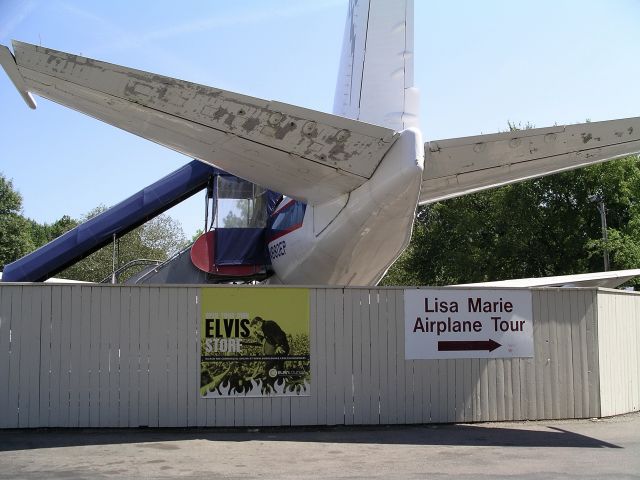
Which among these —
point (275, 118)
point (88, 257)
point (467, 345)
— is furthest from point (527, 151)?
point (88, 257)

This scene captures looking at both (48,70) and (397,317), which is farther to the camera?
(397,317)

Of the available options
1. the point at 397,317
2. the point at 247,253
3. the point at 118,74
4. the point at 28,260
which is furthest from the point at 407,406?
the point at 28,260

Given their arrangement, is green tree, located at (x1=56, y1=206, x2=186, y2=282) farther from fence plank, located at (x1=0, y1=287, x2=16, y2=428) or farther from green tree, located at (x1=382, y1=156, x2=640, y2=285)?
fence plank, located at (x1=0, y1=287, x2=16, y2=428)

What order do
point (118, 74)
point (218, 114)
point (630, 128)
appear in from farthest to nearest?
point (630, 128), point (218, 114), point (118, 74)

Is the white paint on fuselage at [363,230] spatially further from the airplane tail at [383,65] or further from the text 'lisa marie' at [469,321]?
the airplane tail at [383,65]

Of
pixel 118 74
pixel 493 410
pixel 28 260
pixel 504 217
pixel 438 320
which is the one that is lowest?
pixel 493 410

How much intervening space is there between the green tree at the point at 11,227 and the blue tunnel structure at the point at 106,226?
3276 centimetres

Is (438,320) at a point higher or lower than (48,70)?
lower

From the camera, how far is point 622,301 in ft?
41.1

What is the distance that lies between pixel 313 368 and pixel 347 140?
3691mm

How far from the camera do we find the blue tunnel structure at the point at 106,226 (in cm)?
1956

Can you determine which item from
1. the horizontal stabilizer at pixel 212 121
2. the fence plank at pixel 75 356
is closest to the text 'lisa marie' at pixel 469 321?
the horizontal stabilizer at pixel 212 121

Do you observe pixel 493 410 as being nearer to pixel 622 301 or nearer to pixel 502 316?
pixel 502 316

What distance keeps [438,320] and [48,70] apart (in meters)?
6.98
